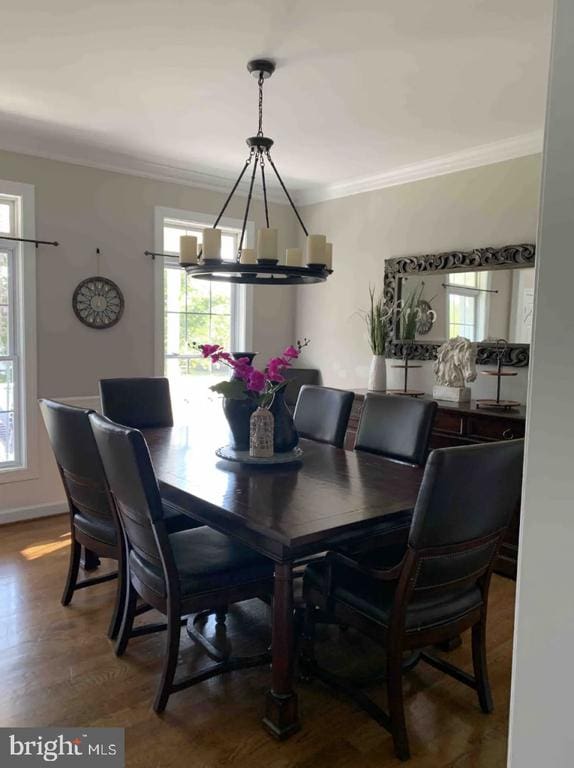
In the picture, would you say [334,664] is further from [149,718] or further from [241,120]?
[241,120]

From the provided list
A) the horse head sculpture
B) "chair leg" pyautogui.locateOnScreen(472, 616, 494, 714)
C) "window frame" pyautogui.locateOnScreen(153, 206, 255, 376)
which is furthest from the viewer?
"window frame" pyautogui.locateOnScreen(153, 206, 255, 376)

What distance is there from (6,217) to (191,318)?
155cm

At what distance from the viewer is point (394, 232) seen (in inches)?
177

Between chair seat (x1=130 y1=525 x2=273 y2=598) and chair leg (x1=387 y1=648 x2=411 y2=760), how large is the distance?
572mm

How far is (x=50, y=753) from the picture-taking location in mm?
1855

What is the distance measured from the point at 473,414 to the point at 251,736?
219 cm

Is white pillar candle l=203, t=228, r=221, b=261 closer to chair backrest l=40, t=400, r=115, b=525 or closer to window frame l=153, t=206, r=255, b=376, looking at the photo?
chair backrest l=40, t=400, r=115, b=525

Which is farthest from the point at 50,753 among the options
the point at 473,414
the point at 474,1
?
the point at 474,1

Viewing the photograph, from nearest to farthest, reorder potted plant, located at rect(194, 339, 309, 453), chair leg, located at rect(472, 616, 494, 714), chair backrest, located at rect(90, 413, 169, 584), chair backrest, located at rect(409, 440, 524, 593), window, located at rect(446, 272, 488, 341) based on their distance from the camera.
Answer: chair backrest, located at rect(409, 440, 524, 593), chair backrest, located at rect(90, 413, 169, 584), chair leg, located at rect(472, 616, 494, 714), potted plant, located at rect(194, 339, 309, 453), window, located at rect(446, 272, 488, 341)

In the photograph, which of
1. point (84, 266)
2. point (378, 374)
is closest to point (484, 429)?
point (378, 374)

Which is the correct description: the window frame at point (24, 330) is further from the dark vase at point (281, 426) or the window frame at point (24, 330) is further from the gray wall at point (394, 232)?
the gray wall at point (394, 232)

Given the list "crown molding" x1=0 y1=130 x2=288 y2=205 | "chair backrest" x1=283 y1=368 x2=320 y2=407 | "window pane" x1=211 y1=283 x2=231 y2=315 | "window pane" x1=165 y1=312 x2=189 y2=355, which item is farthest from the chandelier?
"chair backrest" x1=283 y1=368 x2=320 y2=407

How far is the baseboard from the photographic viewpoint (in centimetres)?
400

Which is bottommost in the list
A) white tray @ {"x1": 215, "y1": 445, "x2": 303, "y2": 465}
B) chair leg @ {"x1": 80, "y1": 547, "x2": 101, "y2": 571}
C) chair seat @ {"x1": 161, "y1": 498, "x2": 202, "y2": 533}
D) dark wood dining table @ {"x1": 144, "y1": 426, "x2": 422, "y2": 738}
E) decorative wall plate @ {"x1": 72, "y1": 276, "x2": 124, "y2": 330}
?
chair leg @ {"x1": 80, "y1": 547, "x2": 101, "y2": 571}
